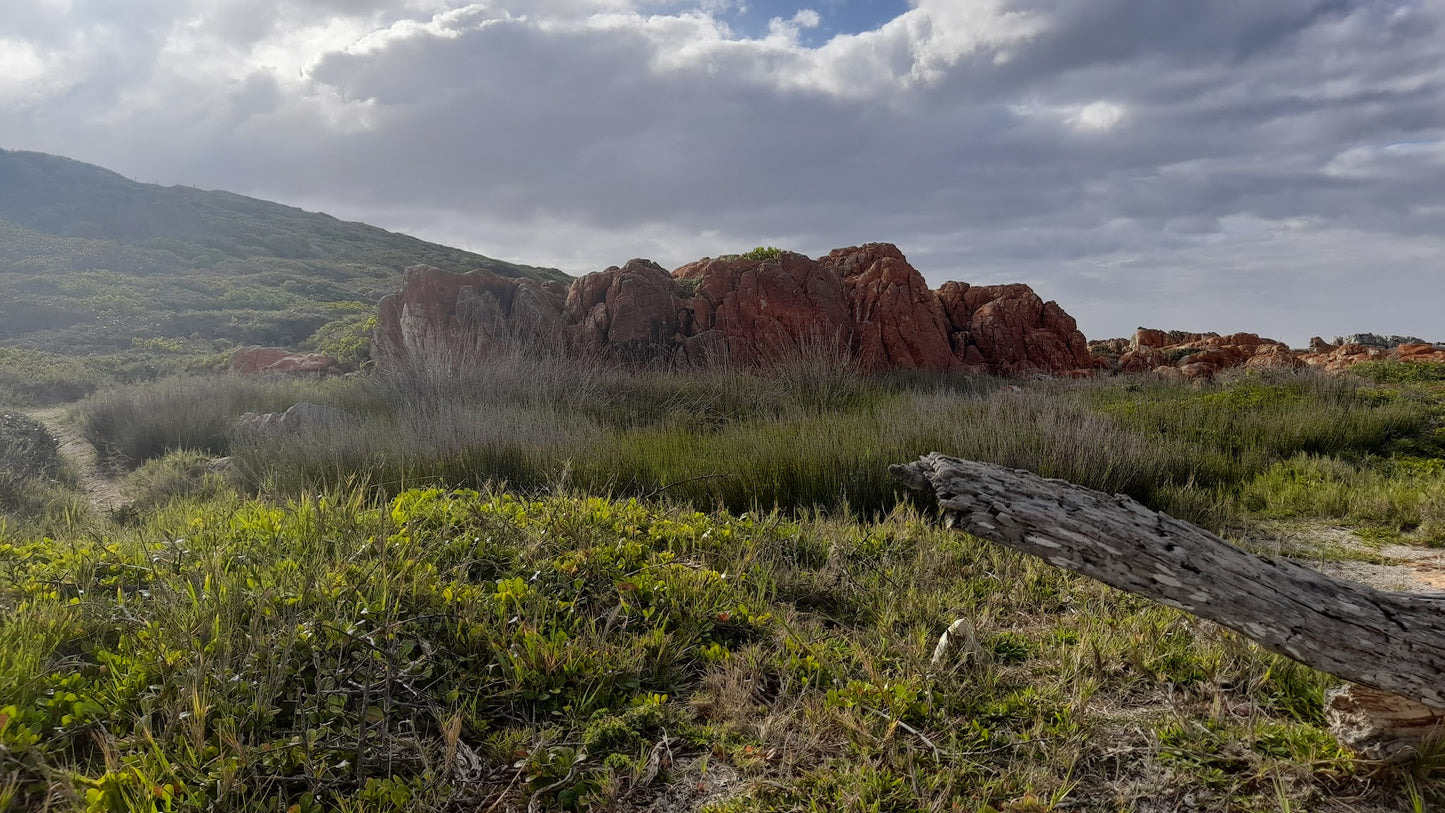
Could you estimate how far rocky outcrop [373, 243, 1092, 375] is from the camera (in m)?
15.9

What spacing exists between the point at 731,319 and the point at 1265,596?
14329 millimetres

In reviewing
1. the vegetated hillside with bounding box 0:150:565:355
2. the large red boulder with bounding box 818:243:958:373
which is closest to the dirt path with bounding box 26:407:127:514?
the large red boulder with bounding box 818:243:958:373

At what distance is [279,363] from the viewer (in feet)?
61.4

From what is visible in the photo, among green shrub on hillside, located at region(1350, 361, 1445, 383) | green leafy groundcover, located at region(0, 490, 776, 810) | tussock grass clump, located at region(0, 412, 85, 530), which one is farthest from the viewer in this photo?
green shrub on hillside, located at region(1350, 361, 1445, 383)

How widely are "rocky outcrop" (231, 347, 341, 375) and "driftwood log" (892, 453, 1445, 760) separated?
59.0 ft

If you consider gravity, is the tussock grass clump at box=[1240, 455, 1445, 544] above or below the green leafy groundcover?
above

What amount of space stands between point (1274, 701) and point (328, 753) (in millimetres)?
3346

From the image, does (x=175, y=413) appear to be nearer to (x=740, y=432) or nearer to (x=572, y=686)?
(x=740, y=432)

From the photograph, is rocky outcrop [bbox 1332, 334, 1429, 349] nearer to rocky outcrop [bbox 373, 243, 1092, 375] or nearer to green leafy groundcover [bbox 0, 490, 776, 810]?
rocky outcrop [bbox 373, 243, 1092, 375]

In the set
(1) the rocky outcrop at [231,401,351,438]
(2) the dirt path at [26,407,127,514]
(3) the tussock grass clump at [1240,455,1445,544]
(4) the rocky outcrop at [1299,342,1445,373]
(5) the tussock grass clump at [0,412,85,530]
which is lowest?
(2) the dirt path at [26,407,127,514]

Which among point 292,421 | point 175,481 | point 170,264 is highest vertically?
→ point 170,264

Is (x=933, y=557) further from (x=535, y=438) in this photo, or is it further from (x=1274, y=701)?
(x=535, y=438)

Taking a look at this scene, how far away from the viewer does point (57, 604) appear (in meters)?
2.95

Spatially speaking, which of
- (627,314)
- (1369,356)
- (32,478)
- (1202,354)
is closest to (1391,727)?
(32,478)
